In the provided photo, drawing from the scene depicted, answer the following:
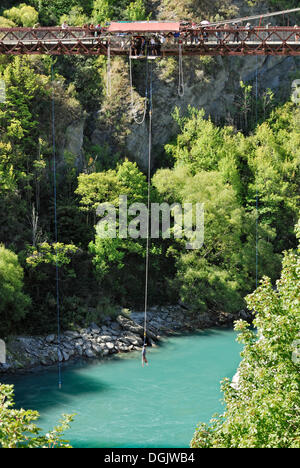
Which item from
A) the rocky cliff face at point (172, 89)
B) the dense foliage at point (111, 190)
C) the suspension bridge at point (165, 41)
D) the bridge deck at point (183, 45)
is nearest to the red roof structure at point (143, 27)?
the suspension bridge at point (165, 41)

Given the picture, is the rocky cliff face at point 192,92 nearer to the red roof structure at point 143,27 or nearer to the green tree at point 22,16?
the green tree at point 22,16

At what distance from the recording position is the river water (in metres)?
21.4

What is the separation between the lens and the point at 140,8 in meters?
38.1

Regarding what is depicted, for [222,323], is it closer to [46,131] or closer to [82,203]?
[82,203]

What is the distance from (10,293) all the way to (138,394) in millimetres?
6028

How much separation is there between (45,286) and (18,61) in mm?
9926

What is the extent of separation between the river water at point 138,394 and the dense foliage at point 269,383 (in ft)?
27.3

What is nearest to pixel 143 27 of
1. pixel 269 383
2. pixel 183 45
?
pixel 183 45

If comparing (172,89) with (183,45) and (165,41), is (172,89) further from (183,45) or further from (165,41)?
(165,41)

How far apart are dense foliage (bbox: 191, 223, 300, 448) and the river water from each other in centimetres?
832

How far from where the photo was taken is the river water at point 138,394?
70.1 ft

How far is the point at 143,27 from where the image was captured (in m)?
23.3

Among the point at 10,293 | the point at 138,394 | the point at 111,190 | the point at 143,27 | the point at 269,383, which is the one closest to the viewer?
the point at 269,383
